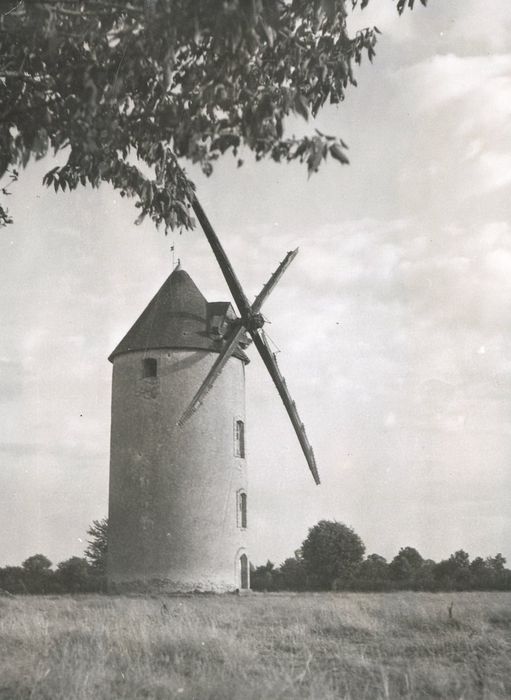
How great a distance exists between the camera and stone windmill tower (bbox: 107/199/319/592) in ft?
78.5

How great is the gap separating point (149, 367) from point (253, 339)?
350 cm

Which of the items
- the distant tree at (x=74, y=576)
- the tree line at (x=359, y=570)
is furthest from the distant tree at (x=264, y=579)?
the distant tree at (x=74, y=576)

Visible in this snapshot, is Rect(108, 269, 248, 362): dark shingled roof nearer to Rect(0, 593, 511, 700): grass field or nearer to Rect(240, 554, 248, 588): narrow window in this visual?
Rect(240, 554, 248, 588): narrow window

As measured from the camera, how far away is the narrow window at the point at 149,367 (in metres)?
25.4

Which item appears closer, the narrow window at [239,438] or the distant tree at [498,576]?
the narrow window at [239,438]

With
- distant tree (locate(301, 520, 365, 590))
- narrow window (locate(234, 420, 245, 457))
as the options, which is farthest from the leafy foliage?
distant tree (locate(301, 520, 365, 590))

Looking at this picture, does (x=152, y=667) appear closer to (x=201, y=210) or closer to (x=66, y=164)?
(x=66, y=164)

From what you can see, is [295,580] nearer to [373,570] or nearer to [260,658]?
[373,570]

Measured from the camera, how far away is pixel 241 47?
19.5 ft

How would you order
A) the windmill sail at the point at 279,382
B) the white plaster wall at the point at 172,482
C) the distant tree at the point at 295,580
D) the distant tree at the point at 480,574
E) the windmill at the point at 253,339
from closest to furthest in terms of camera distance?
1. the white plaster wall at the point at 172,482
2. the windmill at the point at 253,339
3. the windmill sail at the point at 279,382
4. the distant tree at the point at 480,574
5. the distant tree at the point at 295,580

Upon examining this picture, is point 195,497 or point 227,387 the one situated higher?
point 227,387

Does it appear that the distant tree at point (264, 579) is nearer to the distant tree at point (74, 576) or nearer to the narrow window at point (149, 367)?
the distant tree at point (74, 576)

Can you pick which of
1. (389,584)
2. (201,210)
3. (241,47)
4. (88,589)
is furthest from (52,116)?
(389,584)

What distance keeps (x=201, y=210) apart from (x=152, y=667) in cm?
1661
